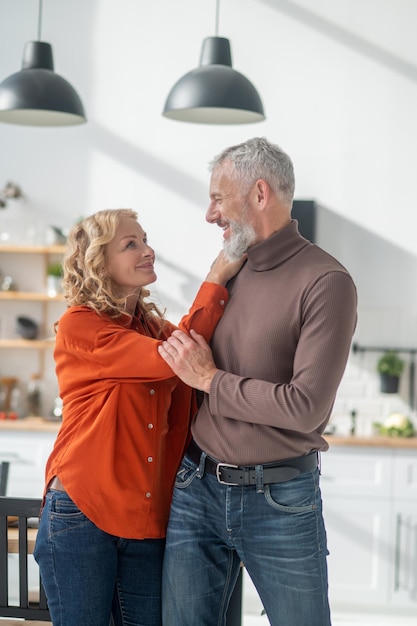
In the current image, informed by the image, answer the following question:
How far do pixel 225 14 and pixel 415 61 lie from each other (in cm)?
131

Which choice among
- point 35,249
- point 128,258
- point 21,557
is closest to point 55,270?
point 35,249

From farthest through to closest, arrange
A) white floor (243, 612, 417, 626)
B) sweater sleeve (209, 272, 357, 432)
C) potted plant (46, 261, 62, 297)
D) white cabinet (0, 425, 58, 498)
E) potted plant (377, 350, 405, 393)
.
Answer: potted plant (46, 261, 62, 297), potted plant (377, 350, 405, 393), white cabinet (0, 425, 58, 498), white floor (243, 612, 417, 626), sweater sleeve (209, 272, 357, 432)

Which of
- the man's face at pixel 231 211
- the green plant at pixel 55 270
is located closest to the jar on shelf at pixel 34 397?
the green plant at pixel 55 270

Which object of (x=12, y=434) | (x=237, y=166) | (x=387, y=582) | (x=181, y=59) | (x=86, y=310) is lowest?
(x=387, y=582)

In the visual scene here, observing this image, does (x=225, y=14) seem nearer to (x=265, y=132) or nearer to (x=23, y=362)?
(x=265, y=132)

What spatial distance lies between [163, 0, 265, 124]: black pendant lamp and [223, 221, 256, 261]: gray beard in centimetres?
140

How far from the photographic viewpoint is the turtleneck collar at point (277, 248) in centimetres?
240

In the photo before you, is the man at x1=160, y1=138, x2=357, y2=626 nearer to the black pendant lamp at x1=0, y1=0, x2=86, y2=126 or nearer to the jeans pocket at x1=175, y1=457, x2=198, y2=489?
the jeans pocket at x1=175, y1=457, x2=198, y2=489

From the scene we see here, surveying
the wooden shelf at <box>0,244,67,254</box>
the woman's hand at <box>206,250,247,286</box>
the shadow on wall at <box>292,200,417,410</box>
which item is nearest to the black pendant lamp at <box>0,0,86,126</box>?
the woman's hand at <box>206,250,247,286</box>

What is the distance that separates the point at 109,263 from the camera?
8.19 ft

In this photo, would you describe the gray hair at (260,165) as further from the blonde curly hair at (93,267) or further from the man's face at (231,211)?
the blonde curly hair at (93,267)

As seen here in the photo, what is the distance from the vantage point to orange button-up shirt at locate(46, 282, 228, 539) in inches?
93.4

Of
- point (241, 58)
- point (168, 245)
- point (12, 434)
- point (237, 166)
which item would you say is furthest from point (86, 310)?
point (241, 58)

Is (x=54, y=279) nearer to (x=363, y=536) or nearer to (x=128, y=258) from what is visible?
(x=363, y=536)
